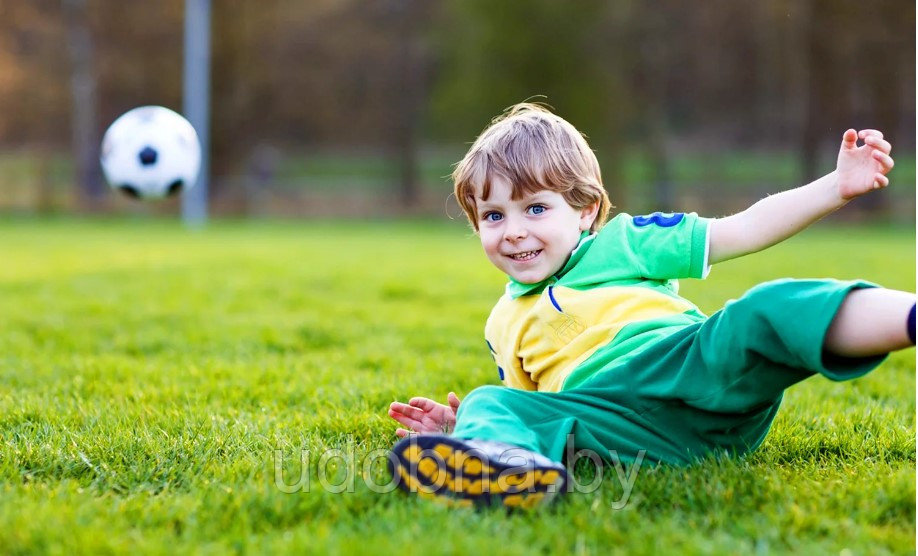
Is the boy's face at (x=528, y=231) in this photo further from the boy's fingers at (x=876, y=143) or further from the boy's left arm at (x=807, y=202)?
the boy's fingers at (x=876, y=143)

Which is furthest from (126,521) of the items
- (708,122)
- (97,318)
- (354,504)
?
(708,122)

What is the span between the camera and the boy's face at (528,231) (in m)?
2.42

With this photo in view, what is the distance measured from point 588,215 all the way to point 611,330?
14.0 inches

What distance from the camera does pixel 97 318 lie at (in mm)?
5109

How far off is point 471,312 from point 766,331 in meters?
3.49

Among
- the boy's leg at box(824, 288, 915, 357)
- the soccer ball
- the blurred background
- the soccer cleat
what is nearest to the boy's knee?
the soccer cleat

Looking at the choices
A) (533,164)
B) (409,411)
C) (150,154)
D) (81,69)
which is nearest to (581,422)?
(409,411)

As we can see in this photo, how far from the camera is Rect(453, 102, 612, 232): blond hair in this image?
2426 mm

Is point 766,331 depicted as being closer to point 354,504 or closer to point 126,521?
point 354,504

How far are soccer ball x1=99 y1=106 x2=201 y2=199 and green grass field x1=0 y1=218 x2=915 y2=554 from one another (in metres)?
1.12

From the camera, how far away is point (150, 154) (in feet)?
23.1

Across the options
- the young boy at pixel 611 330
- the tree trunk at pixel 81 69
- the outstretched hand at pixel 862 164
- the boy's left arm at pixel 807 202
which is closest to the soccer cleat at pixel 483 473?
the young boy at pixel 611 330

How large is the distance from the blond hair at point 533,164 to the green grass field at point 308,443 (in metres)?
0.70

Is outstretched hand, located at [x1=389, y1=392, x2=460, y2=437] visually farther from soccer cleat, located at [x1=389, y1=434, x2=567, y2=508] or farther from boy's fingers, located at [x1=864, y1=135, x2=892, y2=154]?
boy's fingers, located at [x1=864, y1=135, x2=892, y2=154]
